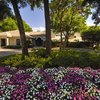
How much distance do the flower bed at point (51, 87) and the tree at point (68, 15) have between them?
3053cm

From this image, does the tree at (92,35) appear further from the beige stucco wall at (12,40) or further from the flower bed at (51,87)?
the flower bed at (51,87)

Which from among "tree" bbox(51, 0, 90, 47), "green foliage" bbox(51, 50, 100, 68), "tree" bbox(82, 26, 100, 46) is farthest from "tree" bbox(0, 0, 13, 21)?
"tree" bbox(82, 26, 100, 46)

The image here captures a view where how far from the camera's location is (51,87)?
18.7 feet

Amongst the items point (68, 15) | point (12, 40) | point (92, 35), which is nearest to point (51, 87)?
point (68, 15)

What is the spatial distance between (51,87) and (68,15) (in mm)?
38812

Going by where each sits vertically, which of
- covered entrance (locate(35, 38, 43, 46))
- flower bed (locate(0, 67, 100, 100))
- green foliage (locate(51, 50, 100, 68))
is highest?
flower bed (locate(0, 67, 100, 100))

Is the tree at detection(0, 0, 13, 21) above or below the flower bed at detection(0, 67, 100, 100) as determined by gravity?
→ above

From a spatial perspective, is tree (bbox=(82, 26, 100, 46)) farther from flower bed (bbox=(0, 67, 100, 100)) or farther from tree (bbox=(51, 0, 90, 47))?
flower bed (bbox=(0, 67, 100, 100))

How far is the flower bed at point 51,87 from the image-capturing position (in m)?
5.42

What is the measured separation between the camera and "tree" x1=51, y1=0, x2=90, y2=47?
127 ft

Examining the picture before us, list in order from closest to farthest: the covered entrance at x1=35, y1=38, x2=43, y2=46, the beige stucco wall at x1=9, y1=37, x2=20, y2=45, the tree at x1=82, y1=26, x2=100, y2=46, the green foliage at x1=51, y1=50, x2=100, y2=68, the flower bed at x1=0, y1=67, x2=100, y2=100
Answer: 1. the flower bed at x1=0, y1=67, x2=100, y2=100
2. the green foliage at x1=51, y1=50, x2=100, y2=68
3. the tree at x1=82, y1=26, x2=100, y2=46
4. the beige stucco wall at x1=9, y1=37, x2=20, y2=45
5. the covered entrance at x1=35, y1=38, x2=43, y2=46

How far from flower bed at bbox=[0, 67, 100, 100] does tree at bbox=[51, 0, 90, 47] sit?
30525 millimetres

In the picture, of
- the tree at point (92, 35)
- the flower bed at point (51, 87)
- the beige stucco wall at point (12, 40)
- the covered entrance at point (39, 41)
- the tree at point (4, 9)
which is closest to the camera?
the flower bed at point (51, 87)

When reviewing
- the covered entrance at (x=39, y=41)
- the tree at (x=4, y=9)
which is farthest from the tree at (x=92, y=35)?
the tree at (x=4, y=9)
